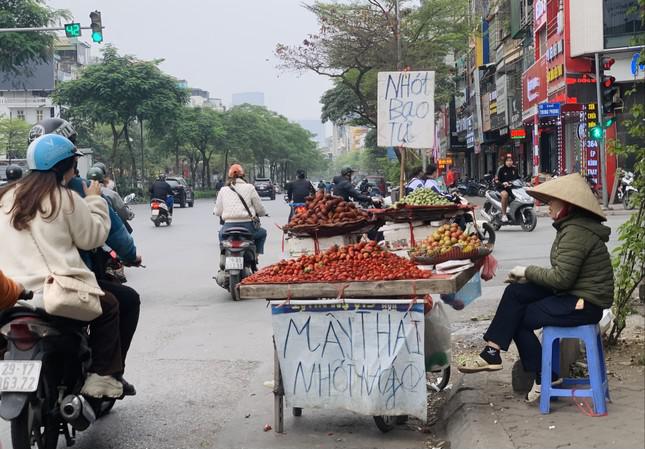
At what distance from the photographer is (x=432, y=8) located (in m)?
41.2

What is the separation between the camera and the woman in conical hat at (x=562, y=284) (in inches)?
203

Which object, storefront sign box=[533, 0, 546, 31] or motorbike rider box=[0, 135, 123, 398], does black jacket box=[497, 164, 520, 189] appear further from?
storefront sign box=[533, 0, 546, 31]

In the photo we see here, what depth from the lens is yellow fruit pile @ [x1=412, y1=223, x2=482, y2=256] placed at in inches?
231

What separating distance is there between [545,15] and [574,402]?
34264 millimetres

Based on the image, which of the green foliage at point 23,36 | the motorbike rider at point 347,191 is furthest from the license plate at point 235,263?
the green foliage at point 23,36

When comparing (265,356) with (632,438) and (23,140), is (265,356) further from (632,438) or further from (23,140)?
(23,140)

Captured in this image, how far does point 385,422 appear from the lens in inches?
215

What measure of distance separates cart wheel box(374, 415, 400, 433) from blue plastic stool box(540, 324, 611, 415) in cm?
94

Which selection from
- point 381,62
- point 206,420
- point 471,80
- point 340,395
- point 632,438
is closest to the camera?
point 632,438

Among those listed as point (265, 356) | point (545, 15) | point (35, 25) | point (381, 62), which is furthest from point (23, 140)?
point (265, 356)

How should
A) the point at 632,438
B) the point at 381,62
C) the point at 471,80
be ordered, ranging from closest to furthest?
the point at 632,438
the point at 381,62
the point at 471,80

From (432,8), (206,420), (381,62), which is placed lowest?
(206,420)

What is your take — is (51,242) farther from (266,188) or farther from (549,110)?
(266,188)

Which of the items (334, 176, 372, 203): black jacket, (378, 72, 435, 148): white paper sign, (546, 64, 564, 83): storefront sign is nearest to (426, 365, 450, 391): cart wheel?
(378, 72, 435, 148): white paper sign
